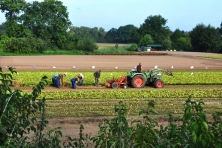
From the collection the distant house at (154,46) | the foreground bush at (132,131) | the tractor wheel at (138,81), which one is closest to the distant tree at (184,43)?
the distant house at (154,46)

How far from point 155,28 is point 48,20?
48.0m

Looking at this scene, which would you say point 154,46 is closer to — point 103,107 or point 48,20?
point 48,20

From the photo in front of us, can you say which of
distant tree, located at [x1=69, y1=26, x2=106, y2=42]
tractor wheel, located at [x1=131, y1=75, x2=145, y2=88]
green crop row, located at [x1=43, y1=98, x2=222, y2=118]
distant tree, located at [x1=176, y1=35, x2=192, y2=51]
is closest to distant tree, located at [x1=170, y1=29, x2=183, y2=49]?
distant tree, located at [x1=176, y1=35, x2=192, y2=51]

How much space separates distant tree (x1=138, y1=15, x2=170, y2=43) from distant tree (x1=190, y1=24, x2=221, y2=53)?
15.5 metres

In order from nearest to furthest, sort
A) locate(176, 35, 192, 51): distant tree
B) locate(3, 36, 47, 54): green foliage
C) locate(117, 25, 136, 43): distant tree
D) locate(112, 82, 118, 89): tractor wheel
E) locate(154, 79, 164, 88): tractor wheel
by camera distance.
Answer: locate(112, 82, 118, 89): tractor wheel → locate(154, 79, 164, 88): tractor wheel → locate(3, 36, 47, 54): green foliage → locate(176, 35, 192, 51): distant tree → locate(117, 25, 136, 43): distant tree

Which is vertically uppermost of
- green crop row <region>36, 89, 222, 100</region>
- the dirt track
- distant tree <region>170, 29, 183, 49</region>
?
distant tree <region>170, 29, 183, 49</region>

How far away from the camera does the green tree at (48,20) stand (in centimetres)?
7831

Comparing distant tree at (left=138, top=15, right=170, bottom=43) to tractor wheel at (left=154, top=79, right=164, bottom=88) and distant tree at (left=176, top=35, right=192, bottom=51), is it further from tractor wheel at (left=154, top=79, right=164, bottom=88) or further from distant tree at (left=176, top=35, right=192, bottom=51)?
A: tractor wheel at (left=154, top=79, right=164, bottom=88)

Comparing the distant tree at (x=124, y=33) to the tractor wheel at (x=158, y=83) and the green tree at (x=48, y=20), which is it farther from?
the tractor wheel at (x=158, y=83)

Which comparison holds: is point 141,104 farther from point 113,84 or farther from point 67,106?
point 113,84

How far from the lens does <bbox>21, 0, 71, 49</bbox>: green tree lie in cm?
7831

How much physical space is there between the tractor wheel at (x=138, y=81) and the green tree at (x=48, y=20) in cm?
6133

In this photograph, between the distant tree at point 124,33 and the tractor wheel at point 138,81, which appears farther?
the distant tree at point 124,33

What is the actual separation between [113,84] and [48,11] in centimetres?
6512
